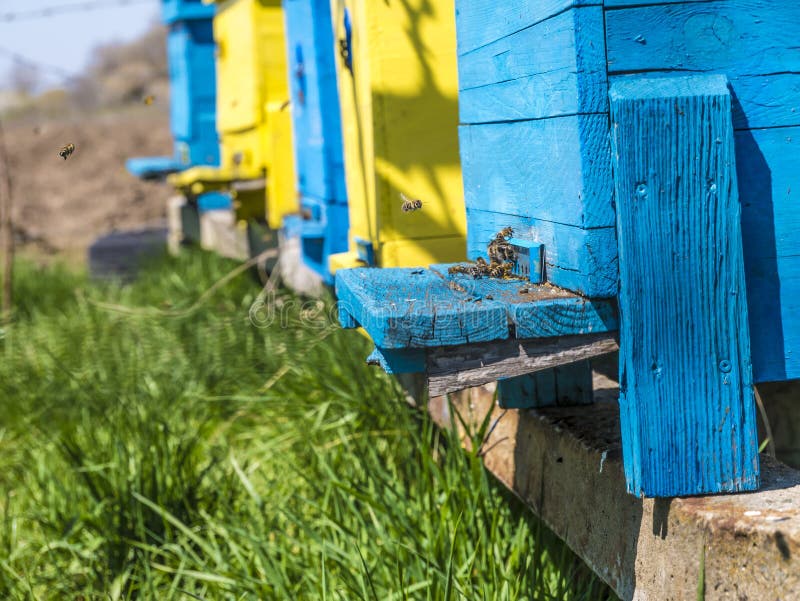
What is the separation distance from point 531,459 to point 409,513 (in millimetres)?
445

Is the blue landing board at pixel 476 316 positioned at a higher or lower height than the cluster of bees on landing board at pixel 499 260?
lower

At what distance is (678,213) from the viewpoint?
1.66 meters

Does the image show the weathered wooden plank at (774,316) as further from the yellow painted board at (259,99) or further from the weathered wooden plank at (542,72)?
the yellow painted board at (259,99)

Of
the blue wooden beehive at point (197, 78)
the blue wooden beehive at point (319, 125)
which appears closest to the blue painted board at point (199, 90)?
the blue wooden beehive at point (197, 78)

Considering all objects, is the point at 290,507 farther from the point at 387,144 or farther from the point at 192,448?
the point at 387,144

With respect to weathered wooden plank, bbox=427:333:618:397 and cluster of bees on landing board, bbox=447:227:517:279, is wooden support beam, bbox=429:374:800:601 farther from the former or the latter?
cluster of bees on landing board, bbox=447:227:517:279

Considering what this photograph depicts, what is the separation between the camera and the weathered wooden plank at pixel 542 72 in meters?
1.66

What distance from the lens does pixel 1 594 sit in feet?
9.15

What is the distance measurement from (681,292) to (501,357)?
1.05 feet

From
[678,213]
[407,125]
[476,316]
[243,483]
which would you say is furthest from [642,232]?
[243,483]

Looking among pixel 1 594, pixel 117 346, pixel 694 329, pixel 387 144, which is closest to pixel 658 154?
pixel 694 329

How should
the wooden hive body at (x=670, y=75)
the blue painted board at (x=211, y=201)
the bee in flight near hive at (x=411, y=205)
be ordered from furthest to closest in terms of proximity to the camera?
the blue painted board at (x=211, y=201), the bee in flight near hive at (x=411, y=205), the wooden hive body at (x=670, y=75)

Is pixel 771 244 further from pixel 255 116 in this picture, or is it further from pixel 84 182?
pixel 84 182

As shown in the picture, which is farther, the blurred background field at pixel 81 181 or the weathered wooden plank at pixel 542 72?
the blurred background field at pixel 81 181
